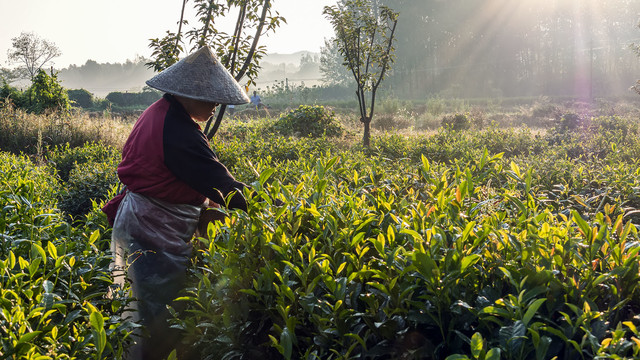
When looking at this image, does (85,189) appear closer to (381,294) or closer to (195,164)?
(195,164)

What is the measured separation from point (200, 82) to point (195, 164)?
1.97 ft

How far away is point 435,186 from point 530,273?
3.82ft

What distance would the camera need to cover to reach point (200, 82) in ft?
9.89

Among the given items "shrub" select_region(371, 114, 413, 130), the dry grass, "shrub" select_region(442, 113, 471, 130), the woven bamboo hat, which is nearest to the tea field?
the woven bamboo hat

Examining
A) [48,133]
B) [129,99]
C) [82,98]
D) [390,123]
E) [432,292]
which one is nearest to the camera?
[432,292]

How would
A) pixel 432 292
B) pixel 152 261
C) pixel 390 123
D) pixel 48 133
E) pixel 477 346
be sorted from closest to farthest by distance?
1. pixel 477 346
2. pixel 432 292
3. pixel 152 261
4. pixel 48 133
5. pixel 390 123

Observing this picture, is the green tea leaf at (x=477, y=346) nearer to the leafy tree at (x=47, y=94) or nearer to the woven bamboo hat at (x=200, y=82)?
the woven bamboo hat at (x=200, y=82)

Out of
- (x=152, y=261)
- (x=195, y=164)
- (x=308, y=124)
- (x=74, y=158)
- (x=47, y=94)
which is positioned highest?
(x=47, y=94)

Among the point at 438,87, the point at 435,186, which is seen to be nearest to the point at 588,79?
the point at 438,87

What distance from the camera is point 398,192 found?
3342 millimetres

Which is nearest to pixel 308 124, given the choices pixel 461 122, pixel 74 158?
pixel 461 122

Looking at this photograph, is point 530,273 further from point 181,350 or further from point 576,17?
point 576,17

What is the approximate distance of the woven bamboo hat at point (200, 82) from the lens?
2946 mm

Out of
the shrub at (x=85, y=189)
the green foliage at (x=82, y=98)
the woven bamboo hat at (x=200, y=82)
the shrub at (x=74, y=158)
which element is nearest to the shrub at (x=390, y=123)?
the shrub at (x=74, y=158)
